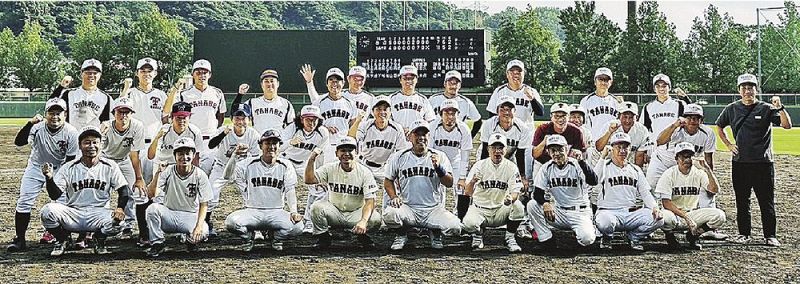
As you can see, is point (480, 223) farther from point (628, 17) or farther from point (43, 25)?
point (43, 25)

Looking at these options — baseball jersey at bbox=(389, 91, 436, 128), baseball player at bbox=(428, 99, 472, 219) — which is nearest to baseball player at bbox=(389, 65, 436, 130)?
baseball jersey at bbox=(389, 91, 436, 128)

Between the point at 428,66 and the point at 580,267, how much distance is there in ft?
82.4

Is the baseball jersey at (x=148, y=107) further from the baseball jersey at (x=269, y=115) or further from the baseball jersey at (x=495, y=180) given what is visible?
the baseball jersey at (x=495, y=180)

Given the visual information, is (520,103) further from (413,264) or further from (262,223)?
(262,223)

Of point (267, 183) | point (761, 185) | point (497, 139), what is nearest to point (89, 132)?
point (267, 183)

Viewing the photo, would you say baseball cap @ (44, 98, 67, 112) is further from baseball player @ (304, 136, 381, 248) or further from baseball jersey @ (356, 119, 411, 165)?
baseball jersey @ (356, 119, 411, 165)

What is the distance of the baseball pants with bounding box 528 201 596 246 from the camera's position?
8195 mm

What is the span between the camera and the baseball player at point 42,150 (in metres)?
8.21

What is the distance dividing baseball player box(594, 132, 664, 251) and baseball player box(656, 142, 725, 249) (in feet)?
0.52

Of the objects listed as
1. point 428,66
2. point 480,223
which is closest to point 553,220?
point 480,223

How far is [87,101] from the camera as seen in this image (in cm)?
897

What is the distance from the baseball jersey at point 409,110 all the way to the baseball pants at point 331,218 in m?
1.70

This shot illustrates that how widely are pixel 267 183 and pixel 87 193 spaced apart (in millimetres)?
1591

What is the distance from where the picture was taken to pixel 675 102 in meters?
10.2
